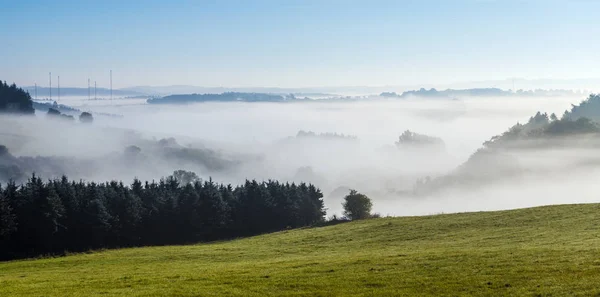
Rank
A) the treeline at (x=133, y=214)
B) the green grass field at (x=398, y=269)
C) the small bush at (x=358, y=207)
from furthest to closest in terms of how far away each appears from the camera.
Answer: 1. the small bush at (x=358, y=207)
2. the treeline at (x=133, y=214)
3. the green grass field at (x=398, y=269)

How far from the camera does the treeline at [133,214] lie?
7600cm

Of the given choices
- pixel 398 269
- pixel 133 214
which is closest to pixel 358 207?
pixel 133 214

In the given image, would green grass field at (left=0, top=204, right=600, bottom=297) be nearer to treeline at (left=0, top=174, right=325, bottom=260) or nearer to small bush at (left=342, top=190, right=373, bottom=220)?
treeline at (left=0, top=174, right=325, bottom=260)

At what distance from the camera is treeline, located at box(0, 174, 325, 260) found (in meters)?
76.0

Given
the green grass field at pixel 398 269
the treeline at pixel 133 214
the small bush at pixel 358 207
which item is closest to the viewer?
the green grass field at pixel 398 269

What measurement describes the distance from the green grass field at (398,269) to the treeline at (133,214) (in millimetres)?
20024

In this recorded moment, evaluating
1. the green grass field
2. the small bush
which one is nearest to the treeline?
the small bush

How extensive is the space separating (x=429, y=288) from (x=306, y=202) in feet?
282

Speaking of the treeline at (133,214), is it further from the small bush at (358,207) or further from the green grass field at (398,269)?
the green grass field at (398,269)

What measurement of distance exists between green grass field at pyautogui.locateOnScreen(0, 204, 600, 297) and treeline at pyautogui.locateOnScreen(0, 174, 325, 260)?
2002 cm

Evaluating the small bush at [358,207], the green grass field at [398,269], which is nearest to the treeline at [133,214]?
the small bush at [358,207]

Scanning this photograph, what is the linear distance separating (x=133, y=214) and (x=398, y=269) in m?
66.1

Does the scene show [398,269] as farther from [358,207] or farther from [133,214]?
[358,207]

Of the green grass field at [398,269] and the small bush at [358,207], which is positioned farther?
the small bush at [358,207]
